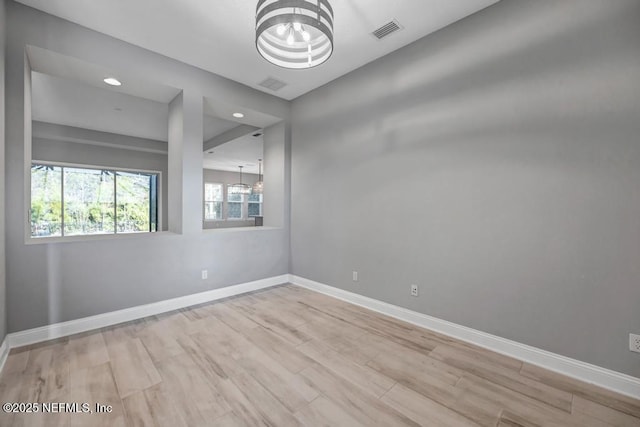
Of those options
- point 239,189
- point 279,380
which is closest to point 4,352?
point 279,380

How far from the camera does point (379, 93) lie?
10.5 ft

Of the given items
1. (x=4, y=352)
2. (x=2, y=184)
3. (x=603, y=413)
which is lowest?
(x=603, y=413)

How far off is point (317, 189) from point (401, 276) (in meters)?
1.75

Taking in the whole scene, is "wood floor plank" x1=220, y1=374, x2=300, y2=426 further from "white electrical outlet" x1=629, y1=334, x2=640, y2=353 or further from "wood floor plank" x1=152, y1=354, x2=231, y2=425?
"white electrical outlet" x1=629, y1=334, x2=640, y2=353

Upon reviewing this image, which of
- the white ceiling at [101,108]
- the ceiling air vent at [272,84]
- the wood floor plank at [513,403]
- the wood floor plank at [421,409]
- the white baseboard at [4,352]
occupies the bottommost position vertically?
the wood floor plank at [513,403]

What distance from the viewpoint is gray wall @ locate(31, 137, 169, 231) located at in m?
5.59

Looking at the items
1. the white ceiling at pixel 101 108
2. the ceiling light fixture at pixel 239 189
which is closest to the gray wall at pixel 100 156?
the white ceiling at pixel 101 108

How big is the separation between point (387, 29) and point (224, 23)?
160 cm

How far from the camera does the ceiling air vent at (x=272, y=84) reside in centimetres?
373

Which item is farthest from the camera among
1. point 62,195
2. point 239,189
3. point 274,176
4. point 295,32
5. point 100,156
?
point 239,189

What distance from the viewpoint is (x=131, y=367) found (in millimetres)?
2080

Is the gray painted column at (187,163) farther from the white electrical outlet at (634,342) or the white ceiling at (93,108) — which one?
the white electrical outlet at (634,342)

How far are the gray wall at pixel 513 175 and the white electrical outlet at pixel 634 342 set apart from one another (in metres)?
0.04

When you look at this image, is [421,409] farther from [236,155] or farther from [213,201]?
[213,201]
